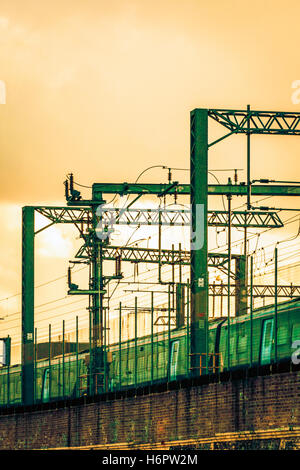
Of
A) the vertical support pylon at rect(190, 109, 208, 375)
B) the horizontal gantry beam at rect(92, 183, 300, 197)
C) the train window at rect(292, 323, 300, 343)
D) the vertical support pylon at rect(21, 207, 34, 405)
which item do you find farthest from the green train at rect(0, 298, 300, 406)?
the horizontal gantry beam at rect(92, 183, 300, 197)

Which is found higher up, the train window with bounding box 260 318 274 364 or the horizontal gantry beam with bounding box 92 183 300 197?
the horizontal gantry beam with bounding box 92 183 300 197

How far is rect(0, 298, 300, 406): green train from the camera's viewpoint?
1237 inches

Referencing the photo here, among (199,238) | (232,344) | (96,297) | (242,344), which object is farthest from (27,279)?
(242,344)

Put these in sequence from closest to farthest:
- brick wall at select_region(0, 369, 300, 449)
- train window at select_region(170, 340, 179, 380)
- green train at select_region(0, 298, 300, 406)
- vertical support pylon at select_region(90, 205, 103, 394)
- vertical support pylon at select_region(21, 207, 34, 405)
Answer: brick wall at select_region(0, 369, 300, 449) → green train at select_region(0, 298, 300, 406) → train window at select_region(170, 340, 179, 380) → vertical support pylon at select_region(90, 205, 103, 394) → vertical support pylon at select_region(21, 207, 34, 405)

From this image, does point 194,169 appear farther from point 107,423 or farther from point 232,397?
point 232,397

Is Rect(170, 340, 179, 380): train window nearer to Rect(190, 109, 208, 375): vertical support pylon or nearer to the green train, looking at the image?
the green train

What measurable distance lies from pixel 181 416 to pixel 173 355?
18.5 feet

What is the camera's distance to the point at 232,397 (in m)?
30.6

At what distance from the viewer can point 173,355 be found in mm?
39156

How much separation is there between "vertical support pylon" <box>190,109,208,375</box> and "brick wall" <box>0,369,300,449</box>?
85.1 inches
